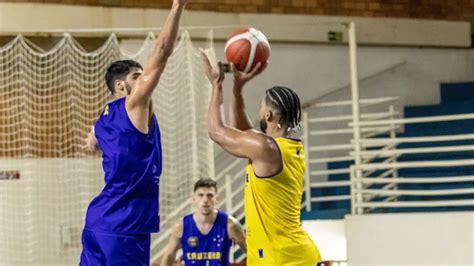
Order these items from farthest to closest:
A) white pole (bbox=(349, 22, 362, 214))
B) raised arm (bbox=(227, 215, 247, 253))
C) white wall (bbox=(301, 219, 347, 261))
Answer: white wall (bbox=(301, 219, 347, 261)), white pole (bbox=(349, 22, 362, 214)), raised arm (bbox=(227, 215, 247, 253))

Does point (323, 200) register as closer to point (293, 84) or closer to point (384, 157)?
point (384, 157)

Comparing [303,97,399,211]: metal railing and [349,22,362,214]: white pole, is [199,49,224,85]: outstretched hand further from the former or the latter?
[303,97,399,211]: metal railing

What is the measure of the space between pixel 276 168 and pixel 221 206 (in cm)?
715

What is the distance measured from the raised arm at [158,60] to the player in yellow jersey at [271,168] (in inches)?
12.7

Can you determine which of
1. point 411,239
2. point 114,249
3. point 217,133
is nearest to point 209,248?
point 411,239

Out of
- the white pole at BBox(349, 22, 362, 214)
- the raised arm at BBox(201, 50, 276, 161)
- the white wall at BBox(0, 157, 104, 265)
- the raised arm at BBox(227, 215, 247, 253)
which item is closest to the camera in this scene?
the raised arm at BBox(201, 50, 276, 161)

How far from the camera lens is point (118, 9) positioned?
1276 cm

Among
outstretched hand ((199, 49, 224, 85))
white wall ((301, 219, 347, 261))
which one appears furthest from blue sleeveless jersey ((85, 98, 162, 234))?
white wall ((301, 219, 347, 261))

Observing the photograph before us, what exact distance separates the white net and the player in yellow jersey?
5.60 metres

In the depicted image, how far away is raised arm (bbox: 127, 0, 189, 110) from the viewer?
548cm

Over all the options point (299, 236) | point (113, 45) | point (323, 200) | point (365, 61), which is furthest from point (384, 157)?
point (299, 236)

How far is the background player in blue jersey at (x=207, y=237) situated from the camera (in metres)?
8.89

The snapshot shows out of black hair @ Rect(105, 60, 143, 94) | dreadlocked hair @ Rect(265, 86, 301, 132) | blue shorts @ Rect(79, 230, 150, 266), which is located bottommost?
blue shorts @ Rect(79, 230, 150, 266)

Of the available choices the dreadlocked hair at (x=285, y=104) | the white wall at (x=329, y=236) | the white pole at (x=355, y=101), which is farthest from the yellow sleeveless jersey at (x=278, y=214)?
the white wall at (x=329, y=236)
